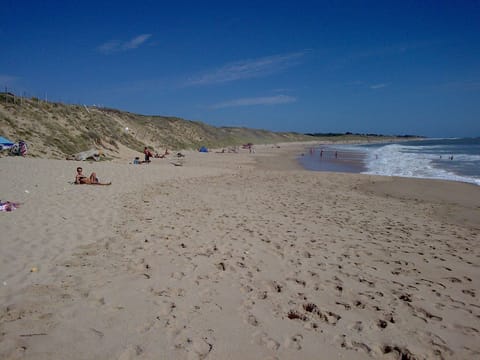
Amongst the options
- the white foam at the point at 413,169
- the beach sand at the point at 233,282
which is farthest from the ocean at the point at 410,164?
the beach sand at the point at 233,282

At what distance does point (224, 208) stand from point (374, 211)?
4.17 m

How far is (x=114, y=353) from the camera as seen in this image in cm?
292

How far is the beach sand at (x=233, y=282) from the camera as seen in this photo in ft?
10.2

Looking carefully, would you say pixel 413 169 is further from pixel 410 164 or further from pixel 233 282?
pixel 233 282

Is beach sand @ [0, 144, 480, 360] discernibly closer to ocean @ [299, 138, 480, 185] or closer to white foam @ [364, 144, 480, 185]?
white foam @ [364, 144, 480, 185]

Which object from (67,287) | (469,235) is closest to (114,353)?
(67,287)

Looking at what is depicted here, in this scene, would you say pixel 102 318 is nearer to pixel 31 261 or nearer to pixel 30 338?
pixel 30 338

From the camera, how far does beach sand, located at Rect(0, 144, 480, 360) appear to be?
10.2 ft

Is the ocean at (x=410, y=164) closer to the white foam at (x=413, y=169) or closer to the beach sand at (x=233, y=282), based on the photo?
the white foam at (x=413, y=169)

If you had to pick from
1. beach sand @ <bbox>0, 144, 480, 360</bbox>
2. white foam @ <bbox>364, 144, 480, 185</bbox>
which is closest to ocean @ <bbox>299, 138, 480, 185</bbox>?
white foam @ <bbox>364, 144, 480, 185</bbox>

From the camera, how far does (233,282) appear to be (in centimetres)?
432

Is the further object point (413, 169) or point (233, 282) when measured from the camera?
point (413, 169)

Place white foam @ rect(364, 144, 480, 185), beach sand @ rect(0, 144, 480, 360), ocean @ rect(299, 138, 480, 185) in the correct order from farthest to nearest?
ocean @ rect(299, 138, 480, 185) < white foam @ rect(364, 144, 480, 185) < beach sand @ rect(0, 144, 480, 360)

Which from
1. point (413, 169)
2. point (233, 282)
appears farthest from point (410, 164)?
point (233, 282)
